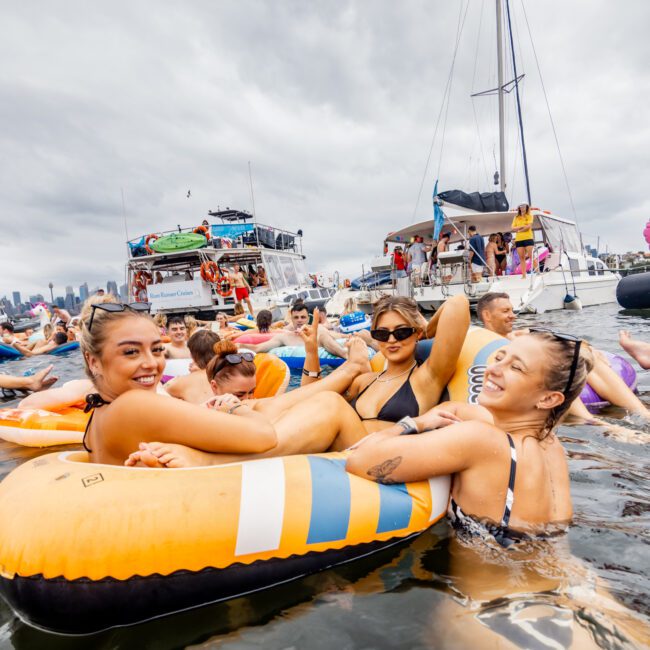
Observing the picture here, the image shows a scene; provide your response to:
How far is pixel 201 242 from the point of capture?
17078 millimetres

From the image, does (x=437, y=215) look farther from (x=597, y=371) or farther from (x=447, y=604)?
A: (x=447, y=604)

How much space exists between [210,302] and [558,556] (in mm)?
16127

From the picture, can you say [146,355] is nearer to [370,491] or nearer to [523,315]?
[370,491]

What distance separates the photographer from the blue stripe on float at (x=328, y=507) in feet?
6.40

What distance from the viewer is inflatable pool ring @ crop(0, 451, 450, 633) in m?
1.69

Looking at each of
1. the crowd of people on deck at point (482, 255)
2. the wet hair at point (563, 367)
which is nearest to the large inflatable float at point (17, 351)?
the crowd of people on deck at point (482, 255)

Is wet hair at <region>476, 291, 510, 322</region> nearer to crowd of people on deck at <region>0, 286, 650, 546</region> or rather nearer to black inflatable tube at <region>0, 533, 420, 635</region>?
crowd of people on deck at <region>0, 286, 650, 546</region>

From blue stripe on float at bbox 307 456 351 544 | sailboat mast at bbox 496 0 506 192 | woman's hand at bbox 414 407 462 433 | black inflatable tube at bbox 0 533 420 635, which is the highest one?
sailboat mast at bbox 496 0 506 192

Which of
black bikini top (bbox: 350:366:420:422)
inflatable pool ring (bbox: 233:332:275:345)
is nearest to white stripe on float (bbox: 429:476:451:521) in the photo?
black bikini top (bbox: 350:366:420:422)

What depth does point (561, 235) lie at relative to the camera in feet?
48.9

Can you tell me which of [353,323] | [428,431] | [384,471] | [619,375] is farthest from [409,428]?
[353,323]

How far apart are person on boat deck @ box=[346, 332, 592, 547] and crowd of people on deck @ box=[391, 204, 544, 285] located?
11071 millimetres

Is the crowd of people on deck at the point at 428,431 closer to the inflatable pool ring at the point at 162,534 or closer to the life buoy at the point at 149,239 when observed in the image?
the inflatable pool ring at the point at 162,534

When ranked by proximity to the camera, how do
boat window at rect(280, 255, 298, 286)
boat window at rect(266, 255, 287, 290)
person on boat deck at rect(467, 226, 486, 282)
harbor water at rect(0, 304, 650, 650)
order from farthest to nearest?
1. boat window at rect(280, 255, 298, 286)
2. boat window at rect(266, 255, 287, 290)
3. person on boat deck at rect(467, 226, 486, 282)
4. harbor water at rect(0, 304, 650, 650)
